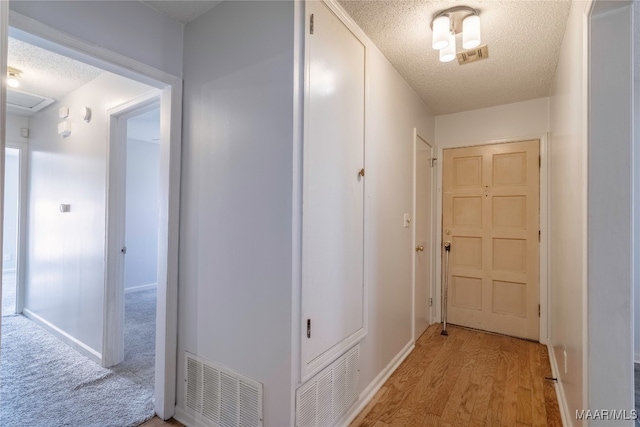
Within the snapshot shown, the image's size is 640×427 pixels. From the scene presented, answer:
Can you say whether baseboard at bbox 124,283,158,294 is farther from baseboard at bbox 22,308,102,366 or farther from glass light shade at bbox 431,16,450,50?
glass light shade at bbox 431,16,450,50

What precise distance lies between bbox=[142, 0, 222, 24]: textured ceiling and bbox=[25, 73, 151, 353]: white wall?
542 mm

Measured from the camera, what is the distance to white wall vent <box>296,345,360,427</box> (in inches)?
58.2

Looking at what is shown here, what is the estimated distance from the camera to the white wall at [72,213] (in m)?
2.48

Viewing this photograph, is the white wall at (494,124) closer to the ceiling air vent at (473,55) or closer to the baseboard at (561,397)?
the ceiling air vent at (473,55)

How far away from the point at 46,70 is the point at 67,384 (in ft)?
8.05

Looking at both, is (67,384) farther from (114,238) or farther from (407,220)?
(407,220)

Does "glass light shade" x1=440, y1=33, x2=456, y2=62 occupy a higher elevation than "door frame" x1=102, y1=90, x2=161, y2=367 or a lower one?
higher

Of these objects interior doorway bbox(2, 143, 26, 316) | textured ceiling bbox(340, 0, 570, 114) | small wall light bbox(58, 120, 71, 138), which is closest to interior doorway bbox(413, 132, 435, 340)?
textured ceiling bbox(340, 0, 570, 114)

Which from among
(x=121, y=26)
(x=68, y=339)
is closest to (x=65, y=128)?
(x=121, y=26)

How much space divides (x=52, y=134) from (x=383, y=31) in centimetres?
344

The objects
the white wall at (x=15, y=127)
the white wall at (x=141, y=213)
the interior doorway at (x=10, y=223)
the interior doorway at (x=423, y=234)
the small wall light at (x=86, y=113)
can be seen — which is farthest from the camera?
the white wall at (x=141, y=213)

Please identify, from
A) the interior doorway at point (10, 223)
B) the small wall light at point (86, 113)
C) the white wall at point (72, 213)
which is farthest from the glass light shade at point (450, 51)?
the interior doorway at point (10, 223)

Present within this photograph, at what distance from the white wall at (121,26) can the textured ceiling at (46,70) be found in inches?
40.5

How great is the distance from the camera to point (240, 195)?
1593 mm
